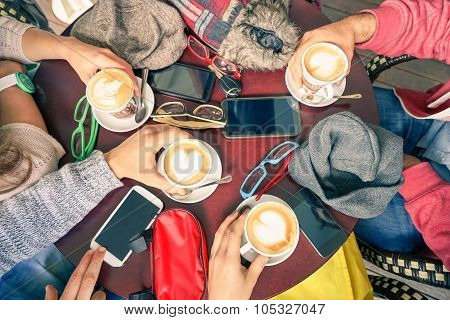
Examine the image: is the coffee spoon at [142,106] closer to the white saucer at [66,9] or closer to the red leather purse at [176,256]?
the red leather purse at [176,256]

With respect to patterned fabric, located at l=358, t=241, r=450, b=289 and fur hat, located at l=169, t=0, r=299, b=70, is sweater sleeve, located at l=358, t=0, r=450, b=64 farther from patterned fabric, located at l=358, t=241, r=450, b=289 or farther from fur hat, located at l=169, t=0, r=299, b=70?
patterned fabric, located at l=358, t=241, r=450, b=289

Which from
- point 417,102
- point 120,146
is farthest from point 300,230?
point 417,102

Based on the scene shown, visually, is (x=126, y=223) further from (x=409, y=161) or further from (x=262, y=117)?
(x=409, y=161)

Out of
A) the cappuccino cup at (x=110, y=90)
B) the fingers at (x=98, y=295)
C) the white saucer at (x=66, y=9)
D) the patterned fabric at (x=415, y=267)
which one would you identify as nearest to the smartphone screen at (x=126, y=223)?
the fingers at (x=98, y=295)

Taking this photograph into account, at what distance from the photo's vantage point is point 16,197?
0.81 meters

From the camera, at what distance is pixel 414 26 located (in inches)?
37.4

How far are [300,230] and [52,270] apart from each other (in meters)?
0.75

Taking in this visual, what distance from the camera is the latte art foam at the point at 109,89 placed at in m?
0.84

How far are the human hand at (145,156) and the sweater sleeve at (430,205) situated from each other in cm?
65

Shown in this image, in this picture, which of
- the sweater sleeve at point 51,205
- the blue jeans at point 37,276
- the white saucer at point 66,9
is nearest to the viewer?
the sweater sleeve at point 51,205

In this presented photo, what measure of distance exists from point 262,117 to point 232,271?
1.29 feet

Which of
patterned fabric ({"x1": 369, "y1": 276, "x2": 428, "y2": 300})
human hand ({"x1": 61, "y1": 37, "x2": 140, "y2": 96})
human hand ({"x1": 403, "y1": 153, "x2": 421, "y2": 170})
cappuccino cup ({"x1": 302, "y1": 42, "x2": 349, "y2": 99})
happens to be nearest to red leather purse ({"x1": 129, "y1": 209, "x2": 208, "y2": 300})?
human hand ({"x1": 61, "y1": 37, "x2": 140, "y2": 96})
